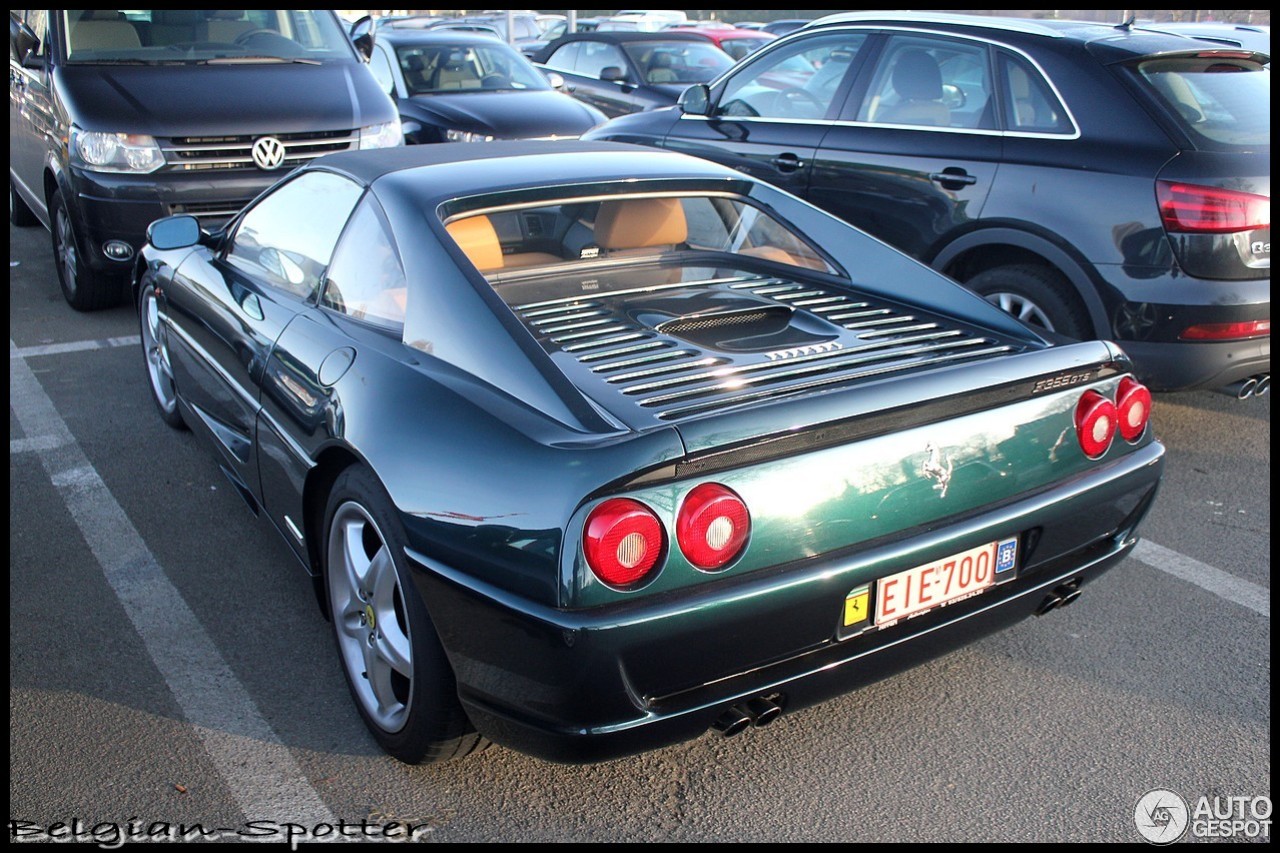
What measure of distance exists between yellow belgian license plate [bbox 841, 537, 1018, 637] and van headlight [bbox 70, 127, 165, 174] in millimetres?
5455

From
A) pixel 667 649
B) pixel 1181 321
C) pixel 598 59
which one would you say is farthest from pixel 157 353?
pixel 598 59

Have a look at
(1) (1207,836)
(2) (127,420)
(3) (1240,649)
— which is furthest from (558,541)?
(2) (127,420)

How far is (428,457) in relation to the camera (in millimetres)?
2502

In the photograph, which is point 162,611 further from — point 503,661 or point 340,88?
point 340,88

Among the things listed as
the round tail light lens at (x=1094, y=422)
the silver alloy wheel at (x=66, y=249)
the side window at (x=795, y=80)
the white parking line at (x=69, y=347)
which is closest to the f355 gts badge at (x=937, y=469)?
the round tail light lens at (x=1094, y=422)

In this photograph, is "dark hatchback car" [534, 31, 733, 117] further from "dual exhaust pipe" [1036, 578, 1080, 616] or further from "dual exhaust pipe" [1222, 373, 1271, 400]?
"dual exhaust pipe" [1036, 578, 1080, 616]

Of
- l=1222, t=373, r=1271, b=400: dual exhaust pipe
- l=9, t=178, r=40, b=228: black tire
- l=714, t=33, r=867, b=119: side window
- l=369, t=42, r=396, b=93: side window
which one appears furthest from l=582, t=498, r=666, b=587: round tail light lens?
l=369, t=42, r=396, b=93: side window

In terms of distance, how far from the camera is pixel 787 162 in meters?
5.88

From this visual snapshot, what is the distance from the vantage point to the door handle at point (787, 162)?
5832 millimetres

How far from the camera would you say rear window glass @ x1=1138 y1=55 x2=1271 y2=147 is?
14.9 feet

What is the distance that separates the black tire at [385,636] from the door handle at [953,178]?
132 inches

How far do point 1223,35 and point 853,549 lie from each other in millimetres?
4740

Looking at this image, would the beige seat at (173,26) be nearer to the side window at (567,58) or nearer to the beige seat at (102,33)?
the beige seat at (102,33)

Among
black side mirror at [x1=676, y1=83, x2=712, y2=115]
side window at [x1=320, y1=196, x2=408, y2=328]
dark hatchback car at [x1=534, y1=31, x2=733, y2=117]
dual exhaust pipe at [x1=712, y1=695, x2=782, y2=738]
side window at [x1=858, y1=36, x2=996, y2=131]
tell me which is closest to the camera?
dual exhaust pipe at [x1=712, y1=695, x2=782, y2=738]
